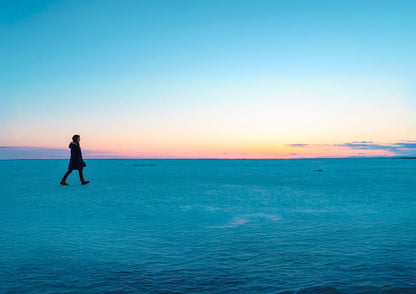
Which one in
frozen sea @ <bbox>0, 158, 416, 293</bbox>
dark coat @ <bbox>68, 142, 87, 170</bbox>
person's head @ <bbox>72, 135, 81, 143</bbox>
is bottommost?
frozen sea @ <bbox>0, 158, 416, 293</bbox>

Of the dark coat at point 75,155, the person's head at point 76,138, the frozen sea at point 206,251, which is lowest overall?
the frozen sea at point 206,251

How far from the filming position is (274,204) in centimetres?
1797

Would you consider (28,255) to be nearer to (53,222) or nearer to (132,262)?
(132,262)

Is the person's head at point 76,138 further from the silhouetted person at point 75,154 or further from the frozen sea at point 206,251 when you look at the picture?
the frozen sea at point 206,251

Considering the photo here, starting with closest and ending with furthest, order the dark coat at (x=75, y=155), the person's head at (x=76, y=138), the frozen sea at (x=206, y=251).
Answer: the frozen sea at (x=206, y=251) → the dark coat at (x=75, y=155) → the person's head at (x=76, y=138)

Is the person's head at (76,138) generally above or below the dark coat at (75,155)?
above

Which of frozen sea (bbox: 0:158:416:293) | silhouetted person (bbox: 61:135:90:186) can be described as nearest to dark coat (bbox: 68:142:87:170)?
silhouetted person (bbox: 61:135:90:186)

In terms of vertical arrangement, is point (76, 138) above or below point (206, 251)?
above

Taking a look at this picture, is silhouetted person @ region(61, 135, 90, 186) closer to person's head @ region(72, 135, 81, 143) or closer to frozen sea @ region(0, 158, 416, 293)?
person's head @ region(72, 135, 81, 143)

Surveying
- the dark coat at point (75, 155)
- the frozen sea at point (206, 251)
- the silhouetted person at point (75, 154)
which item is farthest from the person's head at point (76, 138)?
the frozen sea at point (206, 251)

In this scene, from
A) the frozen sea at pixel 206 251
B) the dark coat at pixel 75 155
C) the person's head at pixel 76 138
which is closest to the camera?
the frozen sea at pixel 206 251

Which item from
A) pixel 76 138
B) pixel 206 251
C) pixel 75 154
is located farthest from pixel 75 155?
pixel 206 251

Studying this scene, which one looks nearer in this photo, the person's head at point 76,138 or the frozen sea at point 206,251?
the frozen sea at point 206,251

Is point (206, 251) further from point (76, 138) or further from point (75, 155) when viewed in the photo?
point (76, 138)
